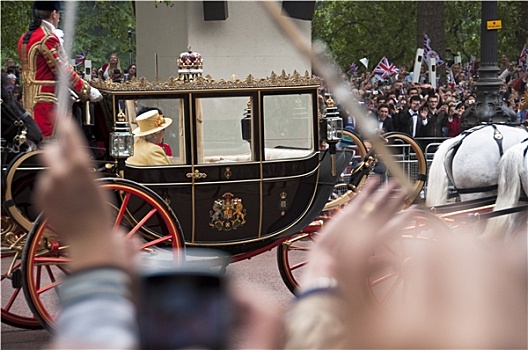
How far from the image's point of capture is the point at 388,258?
1211 millimetres

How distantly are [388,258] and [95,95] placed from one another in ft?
15.9

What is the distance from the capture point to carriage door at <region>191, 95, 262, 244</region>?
19.9 feet

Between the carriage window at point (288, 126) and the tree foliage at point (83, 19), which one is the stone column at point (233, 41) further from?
the carriage window at point (288, 126)

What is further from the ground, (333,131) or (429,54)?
(429,54)

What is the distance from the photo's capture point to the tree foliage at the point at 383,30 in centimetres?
2386

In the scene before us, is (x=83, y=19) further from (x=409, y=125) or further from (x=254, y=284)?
(x=254, y=284)

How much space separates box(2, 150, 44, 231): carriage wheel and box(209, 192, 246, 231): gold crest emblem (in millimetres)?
1086

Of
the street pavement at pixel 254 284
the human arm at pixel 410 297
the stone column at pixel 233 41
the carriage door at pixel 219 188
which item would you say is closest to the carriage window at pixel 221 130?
the carriage door at pixel 219 188

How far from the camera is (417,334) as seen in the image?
101 centimetres

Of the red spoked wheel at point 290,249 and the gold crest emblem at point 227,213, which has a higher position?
the gold crest emblem at point 227,213

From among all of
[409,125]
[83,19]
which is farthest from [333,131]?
[83,19]

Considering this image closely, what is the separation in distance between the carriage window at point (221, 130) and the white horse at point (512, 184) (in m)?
1.66

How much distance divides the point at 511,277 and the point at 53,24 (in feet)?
17.2

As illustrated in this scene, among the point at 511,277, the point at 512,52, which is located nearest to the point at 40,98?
the point at 511,277
